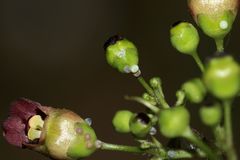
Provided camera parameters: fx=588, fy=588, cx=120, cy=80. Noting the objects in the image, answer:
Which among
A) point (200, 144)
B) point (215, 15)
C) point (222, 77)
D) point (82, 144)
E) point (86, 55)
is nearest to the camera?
point (222, 77)

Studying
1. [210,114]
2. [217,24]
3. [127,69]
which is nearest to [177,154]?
[210,114]

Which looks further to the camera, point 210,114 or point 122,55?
point 122,55

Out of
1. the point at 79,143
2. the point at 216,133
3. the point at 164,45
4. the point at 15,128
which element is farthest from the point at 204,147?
the point at 164,45

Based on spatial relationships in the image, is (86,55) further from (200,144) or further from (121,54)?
(200,144)

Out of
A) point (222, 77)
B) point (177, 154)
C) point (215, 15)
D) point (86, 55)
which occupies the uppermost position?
point (215, 15)

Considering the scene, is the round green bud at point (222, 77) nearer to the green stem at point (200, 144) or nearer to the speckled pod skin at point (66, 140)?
the green stem at point (200, 144)

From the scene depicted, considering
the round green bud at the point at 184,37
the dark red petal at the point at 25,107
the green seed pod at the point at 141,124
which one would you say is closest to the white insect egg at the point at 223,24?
the round green bud at the point at 184,37
